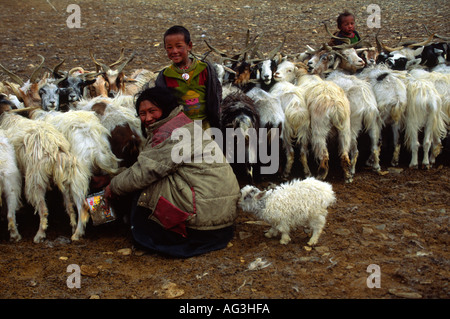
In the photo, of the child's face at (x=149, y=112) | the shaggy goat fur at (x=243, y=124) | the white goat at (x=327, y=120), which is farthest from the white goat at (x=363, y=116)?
the child's face at (x=149, y=112)

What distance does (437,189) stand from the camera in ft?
15.1

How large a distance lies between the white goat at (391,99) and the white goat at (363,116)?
0.09m

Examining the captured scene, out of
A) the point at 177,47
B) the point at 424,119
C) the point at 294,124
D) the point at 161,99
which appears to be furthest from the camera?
the point at 424,119

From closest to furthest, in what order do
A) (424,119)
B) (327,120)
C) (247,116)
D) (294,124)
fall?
(247,116)
(327,120)
(294,124)
(424,119)

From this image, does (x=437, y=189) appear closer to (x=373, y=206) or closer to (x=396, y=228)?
(x=373, y=206)

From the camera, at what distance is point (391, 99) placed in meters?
5.12

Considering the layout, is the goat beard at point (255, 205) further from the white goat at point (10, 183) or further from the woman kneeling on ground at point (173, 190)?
the white goat at point (10, 183)

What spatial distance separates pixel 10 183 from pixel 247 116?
7.95ft

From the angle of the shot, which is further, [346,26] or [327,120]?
[346,26]

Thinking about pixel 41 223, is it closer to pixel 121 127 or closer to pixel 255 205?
pixel 121 127

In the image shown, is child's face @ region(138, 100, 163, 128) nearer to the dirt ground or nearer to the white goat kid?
the dirt ground

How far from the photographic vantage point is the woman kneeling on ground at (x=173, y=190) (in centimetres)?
333

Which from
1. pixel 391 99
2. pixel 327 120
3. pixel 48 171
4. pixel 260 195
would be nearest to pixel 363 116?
pixel 391 99

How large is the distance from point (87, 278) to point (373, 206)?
283 cm
